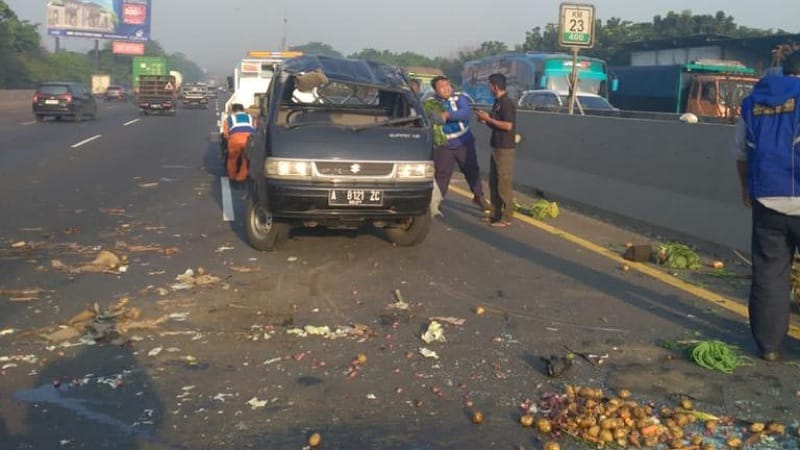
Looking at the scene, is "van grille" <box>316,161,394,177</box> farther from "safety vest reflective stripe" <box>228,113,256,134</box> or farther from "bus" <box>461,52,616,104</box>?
"bus" <box>461,52,616,104</box>

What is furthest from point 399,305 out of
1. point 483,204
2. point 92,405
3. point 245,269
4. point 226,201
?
point 226,201

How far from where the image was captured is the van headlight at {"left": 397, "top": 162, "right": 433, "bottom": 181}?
7.45m

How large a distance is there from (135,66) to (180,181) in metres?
62.3

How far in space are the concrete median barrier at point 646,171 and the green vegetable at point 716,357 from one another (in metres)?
3.21

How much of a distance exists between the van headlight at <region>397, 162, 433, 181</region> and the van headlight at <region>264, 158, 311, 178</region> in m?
0.86

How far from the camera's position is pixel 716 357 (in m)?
4.95

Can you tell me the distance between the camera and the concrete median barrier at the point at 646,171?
8.42 metres

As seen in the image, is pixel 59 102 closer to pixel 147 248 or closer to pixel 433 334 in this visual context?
pixel 147 248

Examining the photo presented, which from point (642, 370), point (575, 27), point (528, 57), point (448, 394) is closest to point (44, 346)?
point (448, 394)

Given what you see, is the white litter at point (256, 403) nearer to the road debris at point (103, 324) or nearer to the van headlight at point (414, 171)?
the road debris at point (103, 324)

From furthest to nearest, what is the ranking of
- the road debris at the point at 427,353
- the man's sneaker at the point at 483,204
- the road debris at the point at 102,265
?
the man's sneaker at the point at 483,204 → the road debris at the point at 102,265 → the road debris at the point at 427,353

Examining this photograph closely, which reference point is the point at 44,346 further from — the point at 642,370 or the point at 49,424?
the point at 642,370

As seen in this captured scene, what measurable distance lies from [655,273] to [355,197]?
2.84 meters

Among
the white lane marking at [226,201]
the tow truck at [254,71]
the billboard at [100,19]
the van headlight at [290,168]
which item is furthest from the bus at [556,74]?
the billboard at [100,19]
